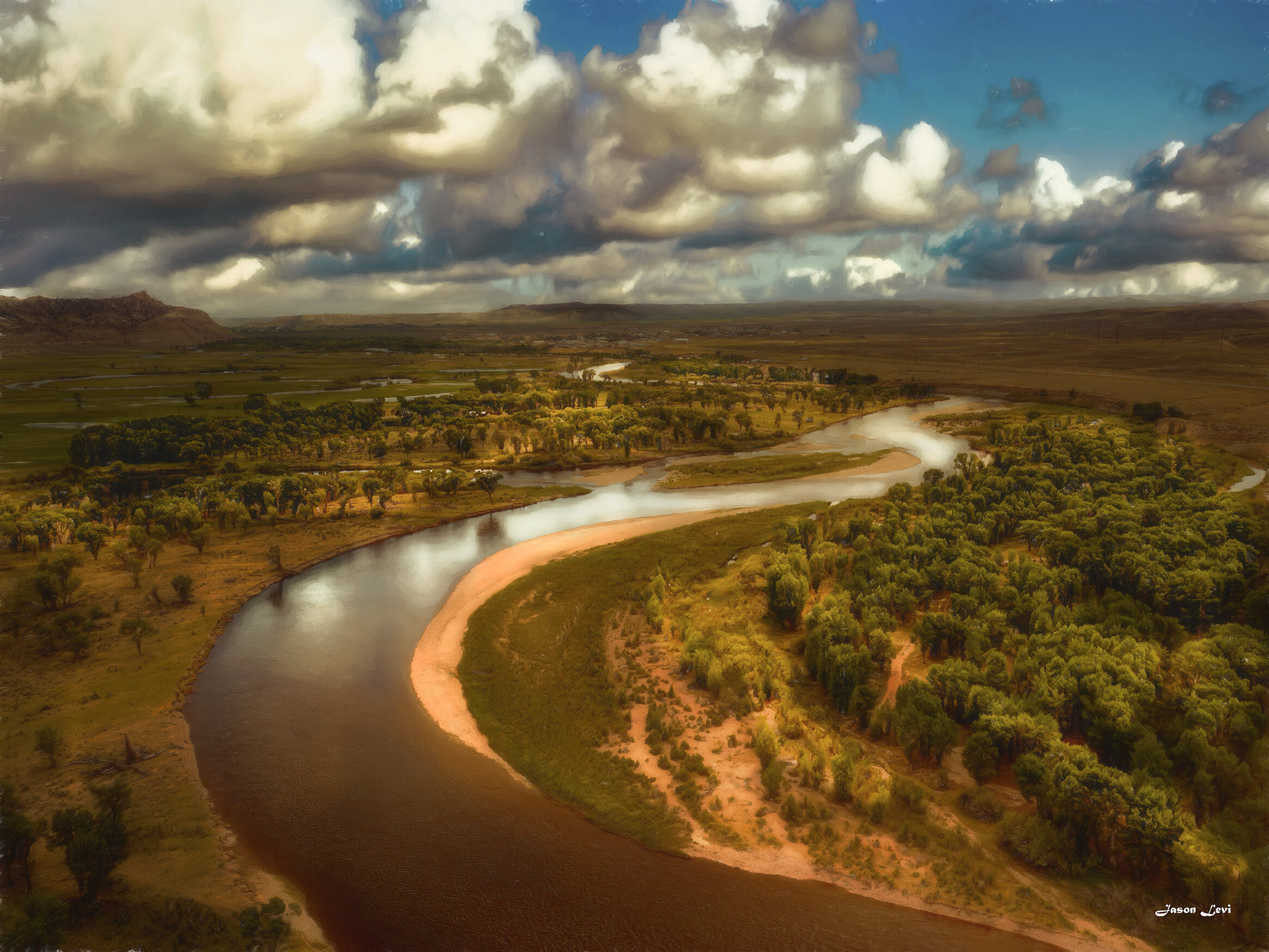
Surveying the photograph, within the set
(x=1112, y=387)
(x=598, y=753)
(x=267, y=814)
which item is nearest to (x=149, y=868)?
(x=267, y=814)

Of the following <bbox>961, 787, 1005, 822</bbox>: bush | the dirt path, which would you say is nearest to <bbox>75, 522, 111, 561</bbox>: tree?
the dirt path

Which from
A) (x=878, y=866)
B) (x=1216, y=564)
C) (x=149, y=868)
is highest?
(x=1216, y=564)

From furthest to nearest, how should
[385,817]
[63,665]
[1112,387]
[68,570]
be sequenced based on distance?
[1112,387], [68,570], [63,665], [385,817]

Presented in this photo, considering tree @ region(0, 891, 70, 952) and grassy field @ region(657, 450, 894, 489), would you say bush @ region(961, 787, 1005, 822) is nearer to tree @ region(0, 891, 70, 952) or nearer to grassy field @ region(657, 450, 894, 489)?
tree @ region(0, 891, 70, 952)

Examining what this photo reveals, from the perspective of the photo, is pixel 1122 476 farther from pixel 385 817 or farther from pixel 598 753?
pixel 385 817

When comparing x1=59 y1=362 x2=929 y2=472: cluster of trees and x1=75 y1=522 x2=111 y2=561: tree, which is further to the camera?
x1=59 y1=362 x2=929 y2=472: cluster of trees

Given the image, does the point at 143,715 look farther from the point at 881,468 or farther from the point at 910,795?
the point at 881,468
